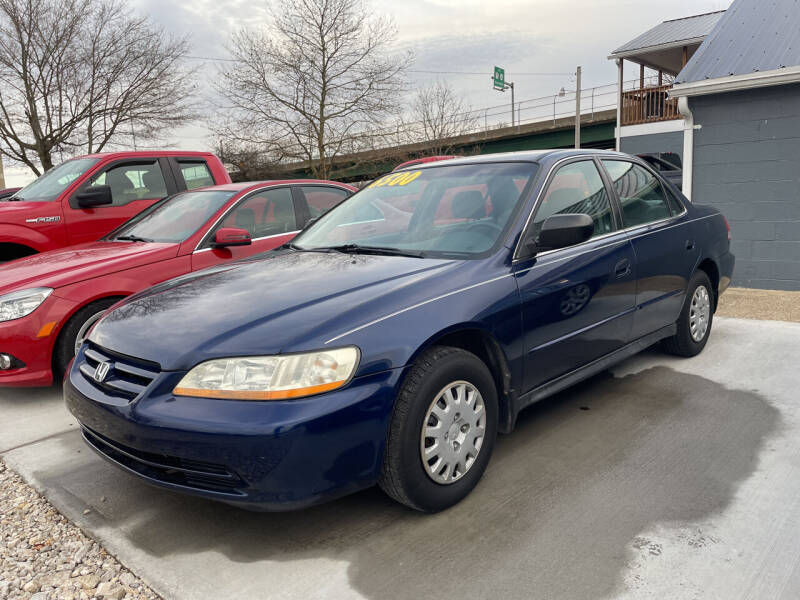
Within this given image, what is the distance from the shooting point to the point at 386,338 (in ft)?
8.34

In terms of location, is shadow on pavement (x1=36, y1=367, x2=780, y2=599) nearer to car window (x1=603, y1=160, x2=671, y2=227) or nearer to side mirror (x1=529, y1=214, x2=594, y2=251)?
side mirror (x1=529, y1=214, x2=594, y2=251)

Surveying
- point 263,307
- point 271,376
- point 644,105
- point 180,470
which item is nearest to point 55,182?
point 263,307

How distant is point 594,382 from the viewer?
4523 mm

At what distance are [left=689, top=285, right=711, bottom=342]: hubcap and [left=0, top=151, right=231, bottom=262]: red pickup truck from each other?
5.17m

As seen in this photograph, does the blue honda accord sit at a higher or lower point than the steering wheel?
lower

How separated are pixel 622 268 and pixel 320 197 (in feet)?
10.8

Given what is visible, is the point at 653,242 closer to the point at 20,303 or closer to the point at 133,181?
the point at 20,303

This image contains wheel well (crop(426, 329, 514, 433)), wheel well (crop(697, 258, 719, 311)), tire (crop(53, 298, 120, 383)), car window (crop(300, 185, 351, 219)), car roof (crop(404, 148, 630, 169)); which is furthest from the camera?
car window (crop(300, 185, 351, 219))

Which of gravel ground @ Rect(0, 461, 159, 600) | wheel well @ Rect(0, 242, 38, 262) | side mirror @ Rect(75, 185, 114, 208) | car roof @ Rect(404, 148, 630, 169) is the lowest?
gravel ground @ Rect(0, 461, 159, 600)

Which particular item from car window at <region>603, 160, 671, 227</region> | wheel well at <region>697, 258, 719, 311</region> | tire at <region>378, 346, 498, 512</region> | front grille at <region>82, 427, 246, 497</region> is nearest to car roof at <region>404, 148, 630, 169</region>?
car window at <region>603, 160, 671, 227</region>

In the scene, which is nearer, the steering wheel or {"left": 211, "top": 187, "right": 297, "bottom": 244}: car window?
the steering wheel

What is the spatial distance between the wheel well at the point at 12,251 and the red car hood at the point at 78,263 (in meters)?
1.44

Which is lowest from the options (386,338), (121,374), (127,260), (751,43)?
(121,374)

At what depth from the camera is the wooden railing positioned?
883 inches
